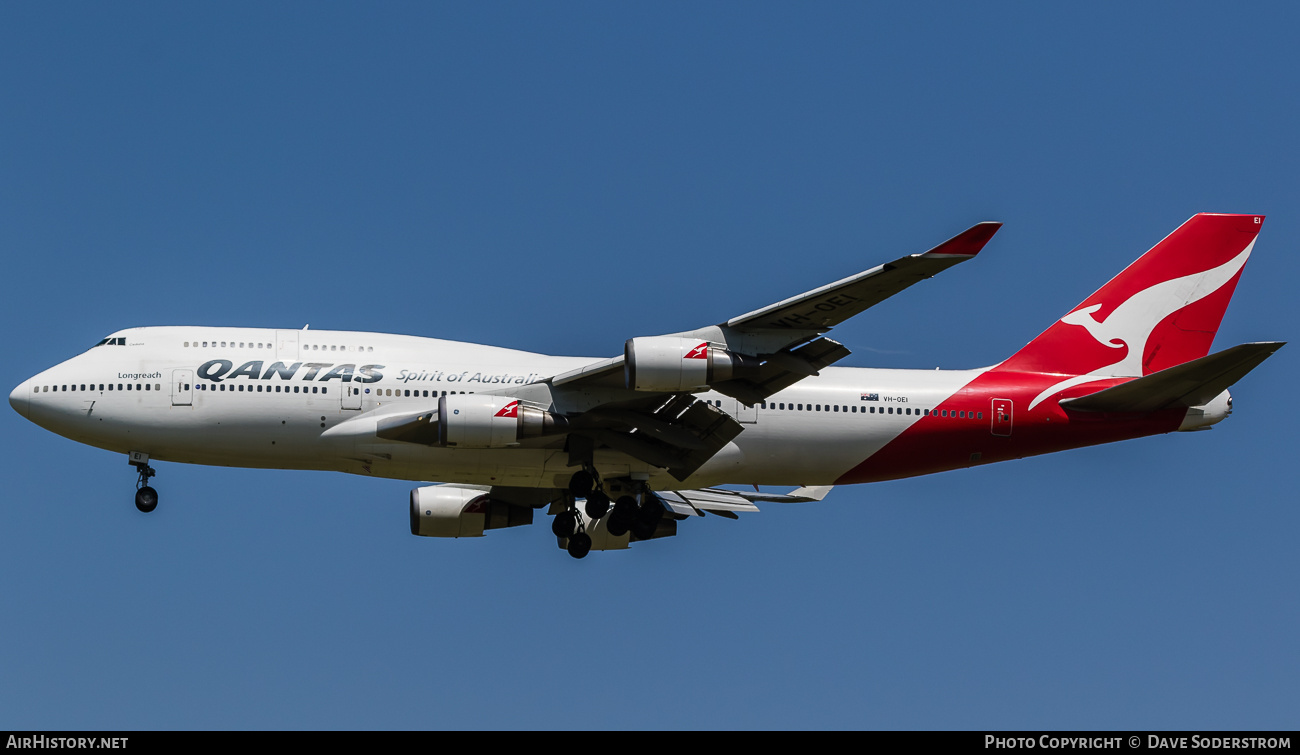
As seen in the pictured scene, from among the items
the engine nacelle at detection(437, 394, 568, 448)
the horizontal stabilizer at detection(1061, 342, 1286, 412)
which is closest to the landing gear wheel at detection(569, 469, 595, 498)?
the engine nacelle at detection(437, 394, 568, 448)

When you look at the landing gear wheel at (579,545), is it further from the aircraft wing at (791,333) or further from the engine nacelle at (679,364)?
the engine nacelle at (679,364)

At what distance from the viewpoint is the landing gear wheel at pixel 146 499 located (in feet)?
99.2

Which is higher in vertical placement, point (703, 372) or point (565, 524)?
point (703, 372)

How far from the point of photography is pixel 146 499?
99.4ft

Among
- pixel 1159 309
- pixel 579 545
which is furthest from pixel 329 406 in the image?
pixel 1159 309

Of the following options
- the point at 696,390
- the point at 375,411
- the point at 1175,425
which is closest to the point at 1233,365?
the point at 1175,425

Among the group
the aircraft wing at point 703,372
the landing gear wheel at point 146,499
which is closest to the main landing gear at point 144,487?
the landing gear wheel at point 146,499

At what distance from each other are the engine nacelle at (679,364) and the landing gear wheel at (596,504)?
4.08 m

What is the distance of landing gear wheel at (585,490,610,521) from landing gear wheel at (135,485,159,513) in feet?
29.9

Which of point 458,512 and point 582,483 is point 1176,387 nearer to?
point 582,483

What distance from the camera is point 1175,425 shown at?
3183 cm

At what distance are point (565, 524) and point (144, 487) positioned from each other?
8952 millimetres
